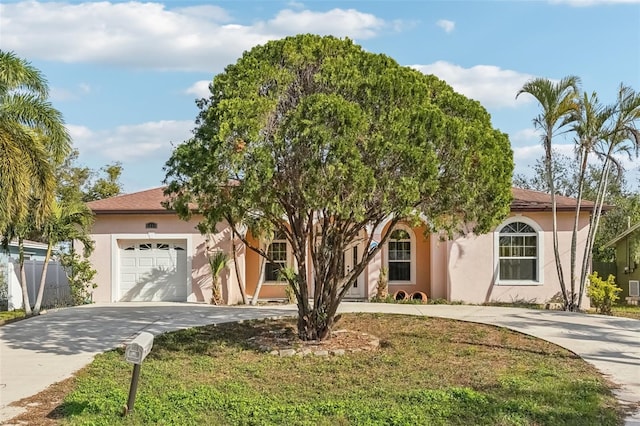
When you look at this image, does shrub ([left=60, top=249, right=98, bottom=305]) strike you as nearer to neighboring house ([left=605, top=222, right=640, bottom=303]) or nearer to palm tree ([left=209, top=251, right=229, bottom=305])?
palm tree ([left=209, top=251, right=229, bottom=305])

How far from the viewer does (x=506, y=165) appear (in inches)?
433

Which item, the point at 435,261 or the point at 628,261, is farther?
the point at 628,261

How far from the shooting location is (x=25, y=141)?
42.5ft

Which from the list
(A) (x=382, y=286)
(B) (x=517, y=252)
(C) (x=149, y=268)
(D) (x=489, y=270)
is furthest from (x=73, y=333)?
(B) (x=517, y=252)

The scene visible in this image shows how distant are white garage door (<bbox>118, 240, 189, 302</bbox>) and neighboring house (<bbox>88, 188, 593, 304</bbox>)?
31mm

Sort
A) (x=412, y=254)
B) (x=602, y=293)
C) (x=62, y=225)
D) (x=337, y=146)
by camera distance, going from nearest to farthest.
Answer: (x=337, y=146)
(x=62, y=225)
(x=602, y=293)
(x=412, y=254)

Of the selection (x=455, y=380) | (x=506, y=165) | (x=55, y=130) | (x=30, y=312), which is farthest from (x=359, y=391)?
(x=30, y=312)

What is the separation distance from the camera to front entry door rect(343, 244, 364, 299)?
68.6ft

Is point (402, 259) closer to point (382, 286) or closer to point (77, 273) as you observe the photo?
point (382, 286)

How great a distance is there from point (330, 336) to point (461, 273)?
868 centimetres

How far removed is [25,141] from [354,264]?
1134 centimetres

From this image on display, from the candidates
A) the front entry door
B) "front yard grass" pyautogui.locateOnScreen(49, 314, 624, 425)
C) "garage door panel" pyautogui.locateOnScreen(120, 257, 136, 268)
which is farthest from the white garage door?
"front yard grass" pyautogui.locateOnScreen(49, 314, 624, 425)

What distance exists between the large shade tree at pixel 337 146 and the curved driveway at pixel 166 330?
3.03 metres

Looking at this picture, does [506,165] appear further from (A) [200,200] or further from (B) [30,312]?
(B) [30,312]
